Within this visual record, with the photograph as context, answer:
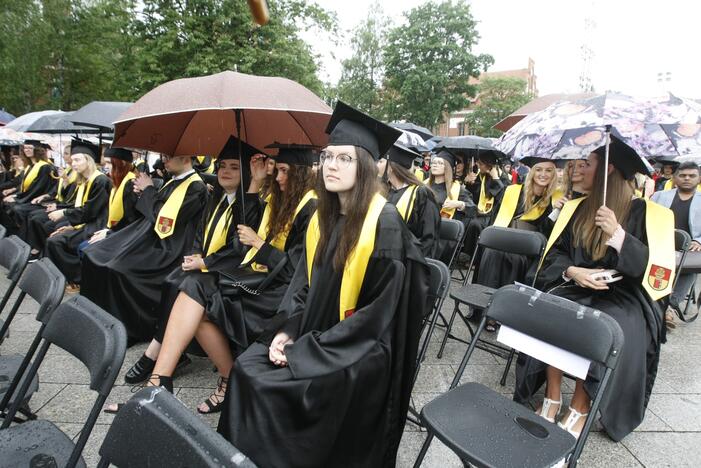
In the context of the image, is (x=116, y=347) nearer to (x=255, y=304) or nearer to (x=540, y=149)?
(x=255, y=304)

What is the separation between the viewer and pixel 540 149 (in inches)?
96.8

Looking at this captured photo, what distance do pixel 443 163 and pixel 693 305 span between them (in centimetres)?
390

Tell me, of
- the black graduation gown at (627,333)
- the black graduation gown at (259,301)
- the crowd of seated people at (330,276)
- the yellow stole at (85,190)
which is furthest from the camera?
the yellow stole at (85,190)

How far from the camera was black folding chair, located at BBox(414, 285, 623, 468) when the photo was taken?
1686 millimetres

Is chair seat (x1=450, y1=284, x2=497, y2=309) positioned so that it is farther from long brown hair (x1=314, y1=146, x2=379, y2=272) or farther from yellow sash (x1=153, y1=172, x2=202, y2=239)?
yellow sash (x1=153, y1=172, x2=202, y2=239)

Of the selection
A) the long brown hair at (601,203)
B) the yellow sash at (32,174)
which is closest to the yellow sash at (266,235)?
the long brown hair at (601,203)

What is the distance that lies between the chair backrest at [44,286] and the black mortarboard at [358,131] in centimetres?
157

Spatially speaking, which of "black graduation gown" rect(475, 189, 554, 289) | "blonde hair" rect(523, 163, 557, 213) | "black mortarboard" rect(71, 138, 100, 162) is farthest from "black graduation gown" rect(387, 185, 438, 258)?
"black mortarboard" rect(71, 138, 100, 162)

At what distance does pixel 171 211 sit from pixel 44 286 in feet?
5.70

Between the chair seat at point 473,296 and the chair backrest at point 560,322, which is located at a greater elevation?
the chair backrest at point 560,322

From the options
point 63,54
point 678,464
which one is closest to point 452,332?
point 678,464

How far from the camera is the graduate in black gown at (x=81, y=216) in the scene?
16.9ft

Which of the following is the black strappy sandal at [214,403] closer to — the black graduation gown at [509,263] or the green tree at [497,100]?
the black graduation gown at [509,263]

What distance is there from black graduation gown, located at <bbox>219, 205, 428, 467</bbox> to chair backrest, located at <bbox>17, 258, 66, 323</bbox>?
38.4 inches
